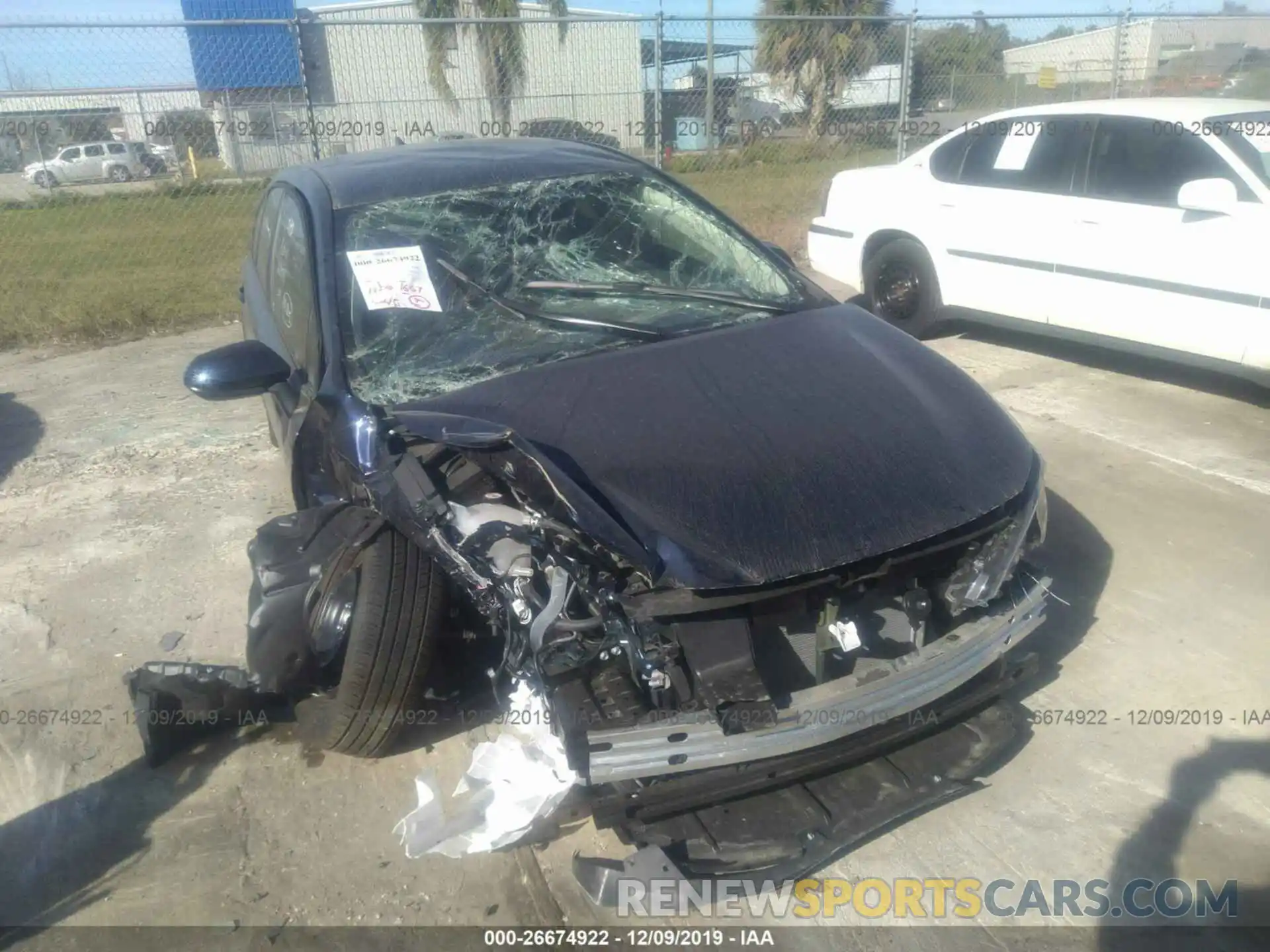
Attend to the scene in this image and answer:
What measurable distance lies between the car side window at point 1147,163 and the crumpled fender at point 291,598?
4.95 meters

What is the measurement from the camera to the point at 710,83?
34.4ft

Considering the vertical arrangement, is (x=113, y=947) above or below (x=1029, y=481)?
below

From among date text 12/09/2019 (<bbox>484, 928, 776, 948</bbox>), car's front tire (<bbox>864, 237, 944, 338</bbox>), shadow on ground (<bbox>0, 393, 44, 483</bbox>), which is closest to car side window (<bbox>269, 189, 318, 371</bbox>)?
date text 12/09/2019 (<bbox>484, 928, 776, 948</bbox>)

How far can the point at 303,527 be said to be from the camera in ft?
10.3

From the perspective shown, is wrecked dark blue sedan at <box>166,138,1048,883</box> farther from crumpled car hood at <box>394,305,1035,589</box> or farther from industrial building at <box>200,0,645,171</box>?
industrial building at <box>200,0,645,171</box>

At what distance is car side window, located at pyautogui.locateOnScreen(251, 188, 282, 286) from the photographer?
432 centimetres

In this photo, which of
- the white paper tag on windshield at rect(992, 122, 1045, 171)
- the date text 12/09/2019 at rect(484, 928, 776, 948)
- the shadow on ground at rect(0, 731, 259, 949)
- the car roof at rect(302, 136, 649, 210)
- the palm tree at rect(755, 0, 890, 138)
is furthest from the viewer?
the palm tree at rect(755, 0, 890, 138)

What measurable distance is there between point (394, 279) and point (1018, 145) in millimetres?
4733

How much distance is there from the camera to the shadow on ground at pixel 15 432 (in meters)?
5.61

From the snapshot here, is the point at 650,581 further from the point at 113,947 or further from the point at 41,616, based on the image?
the point at 41,616

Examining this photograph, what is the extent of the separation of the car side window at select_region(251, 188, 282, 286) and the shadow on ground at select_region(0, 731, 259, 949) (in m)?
2.08

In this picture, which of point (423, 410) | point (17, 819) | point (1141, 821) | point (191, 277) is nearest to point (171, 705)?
point (17, 819)

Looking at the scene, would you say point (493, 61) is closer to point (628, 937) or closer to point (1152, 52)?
point (1152, 52)

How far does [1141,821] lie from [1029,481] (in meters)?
1.00
